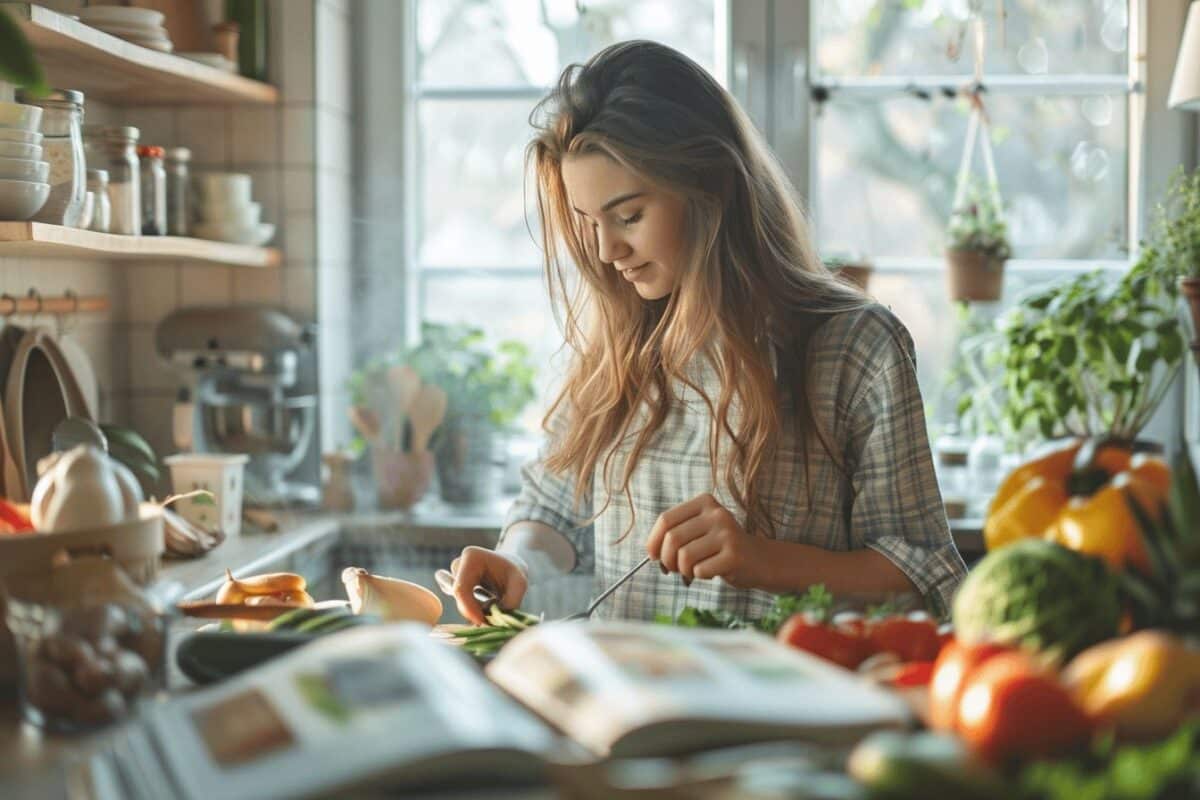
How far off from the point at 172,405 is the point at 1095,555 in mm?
2485

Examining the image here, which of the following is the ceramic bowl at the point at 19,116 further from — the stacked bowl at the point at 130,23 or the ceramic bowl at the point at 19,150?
the stacked bowl at the point at 130,23

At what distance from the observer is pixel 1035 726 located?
0.74 meters

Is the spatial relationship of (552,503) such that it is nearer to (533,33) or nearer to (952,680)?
(952,680)

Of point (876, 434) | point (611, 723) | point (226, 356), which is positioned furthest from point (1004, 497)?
point (226, 356)

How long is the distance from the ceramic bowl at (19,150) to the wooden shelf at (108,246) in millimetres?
95

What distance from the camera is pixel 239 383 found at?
2826mm

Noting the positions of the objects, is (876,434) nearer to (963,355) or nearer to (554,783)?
(554,783)

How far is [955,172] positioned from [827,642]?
2353mm

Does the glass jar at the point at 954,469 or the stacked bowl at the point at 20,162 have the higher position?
the stacked bowl at the point at 20,162

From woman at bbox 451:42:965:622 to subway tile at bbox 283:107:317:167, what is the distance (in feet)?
4.24

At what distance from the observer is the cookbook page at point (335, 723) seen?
2.30 feet

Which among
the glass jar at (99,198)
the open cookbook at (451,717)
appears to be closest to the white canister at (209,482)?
the glass jar at (99,198)

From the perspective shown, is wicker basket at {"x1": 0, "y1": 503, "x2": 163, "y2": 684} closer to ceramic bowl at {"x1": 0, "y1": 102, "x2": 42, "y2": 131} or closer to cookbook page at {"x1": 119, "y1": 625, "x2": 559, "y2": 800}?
cookbook page at {"x1": 119, "y1": 625, "x2": 559, "y2": 800}

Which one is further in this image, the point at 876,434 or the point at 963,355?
the point at 963,355
